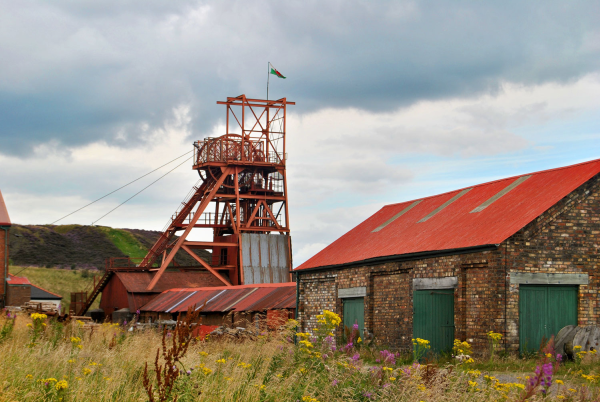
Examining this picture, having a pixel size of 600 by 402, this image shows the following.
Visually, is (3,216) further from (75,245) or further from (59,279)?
(75,245)

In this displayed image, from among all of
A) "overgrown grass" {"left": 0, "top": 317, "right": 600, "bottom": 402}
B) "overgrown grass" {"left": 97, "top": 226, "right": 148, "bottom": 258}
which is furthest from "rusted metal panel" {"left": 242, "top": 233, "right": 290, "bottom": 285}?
"overgrown grass" {"left": 97, "top": 226, "right": 148, "bottom": 258}

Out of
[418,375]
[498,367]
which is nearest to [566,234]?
[498,367]

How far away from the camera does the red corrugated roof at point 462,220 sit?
17.4 meters

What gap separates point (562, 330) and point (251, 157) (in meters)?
26.5

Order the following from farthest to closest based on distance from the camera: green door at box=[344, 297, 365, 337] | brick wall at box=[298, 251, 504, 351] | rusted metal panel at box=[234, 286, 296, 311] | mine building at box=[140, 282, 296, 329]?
rusted metal panel at box=[234, 286, 296, 311], mine building at box=[140, 282, 296, 329], green door at box=[344, 297, 365, 337], brick wall at box=[298, 251, 504, 351]

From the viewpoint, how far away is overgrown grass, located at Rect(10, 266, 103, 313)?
6058cm

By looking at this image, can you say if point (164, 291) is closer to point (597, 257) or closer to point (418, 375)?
point (597, 257)

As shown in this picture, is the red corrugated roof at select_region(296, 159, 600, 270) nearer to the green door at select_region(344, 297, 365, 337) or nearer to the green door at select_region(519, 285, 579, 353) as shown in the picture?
the green door at select_region(344, 297, 365, 337)

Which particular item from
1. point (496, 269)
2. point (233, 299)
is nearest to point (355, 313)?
point (496, 269)

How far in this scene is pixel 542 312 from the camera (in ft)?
55.1

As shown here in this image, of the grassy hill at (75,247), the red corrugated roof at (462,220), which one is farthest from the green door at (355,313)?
the grassy hill at (75,247)

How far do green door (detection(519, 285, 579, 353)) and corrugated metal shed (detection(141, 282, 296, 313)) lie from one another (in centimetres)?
1069

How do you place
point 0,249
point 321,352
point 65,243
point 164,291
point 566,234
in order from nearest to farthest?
point 321,352 < point 566,234 < point 0,249 < point 164,291 < point 65,243

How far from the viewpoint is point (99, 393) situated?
317 inches
